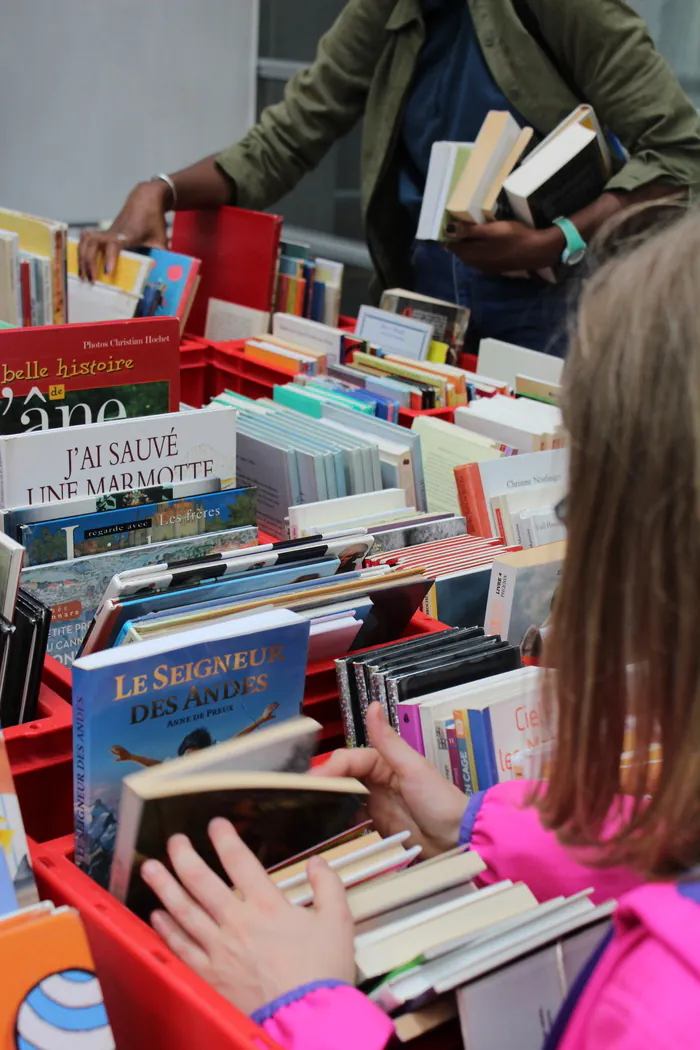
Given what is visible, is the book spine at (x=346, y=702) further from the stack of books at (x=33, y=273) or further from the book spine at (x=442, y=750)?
the stack of books at (x=33, y=273)

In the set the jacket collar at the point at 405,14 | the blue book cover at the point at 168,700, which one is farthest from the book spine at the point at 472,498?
the jacket collar at the point at 405,14

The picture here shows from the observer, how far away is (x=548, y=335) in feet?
8.51

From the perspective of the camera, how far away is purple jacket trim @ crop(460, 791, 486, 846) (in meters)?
0.95

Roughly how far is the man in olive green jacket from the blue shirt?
37mm

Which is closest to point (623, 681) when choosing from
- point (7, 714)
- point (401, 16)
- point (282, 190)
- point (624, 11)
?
point (7, 714)

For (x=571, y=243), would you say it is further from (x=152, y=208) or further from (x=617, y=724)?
(x=617, y=724)

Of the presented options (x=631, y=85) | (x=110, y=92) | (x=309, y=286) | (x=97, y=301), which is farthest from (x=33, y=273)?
(x=110, y=92)

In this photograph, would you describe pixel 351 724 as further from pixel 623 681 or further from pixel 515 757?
pixel 623 681

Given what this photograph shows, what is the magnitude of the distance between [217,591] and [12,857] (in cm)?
39

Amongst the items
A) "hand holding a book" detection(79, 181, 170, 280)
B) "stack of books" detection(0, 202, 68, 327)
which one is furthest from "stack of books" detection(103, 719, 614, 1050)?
"hand holding a book" detection(79, 181, 170, 280)

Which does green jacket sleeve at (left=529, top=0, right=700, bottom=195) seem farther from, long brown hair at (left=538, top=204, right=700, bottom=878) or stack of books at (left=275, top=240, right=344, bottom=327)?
long brown hair at (left=538, top=204, right=700, bottom=878)

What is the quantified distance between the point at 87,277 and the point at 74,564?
1.37 metres

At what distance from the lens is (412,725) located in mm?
1042

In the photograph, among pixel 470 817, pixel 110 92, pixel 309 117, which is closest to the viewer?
pixel 470 817
